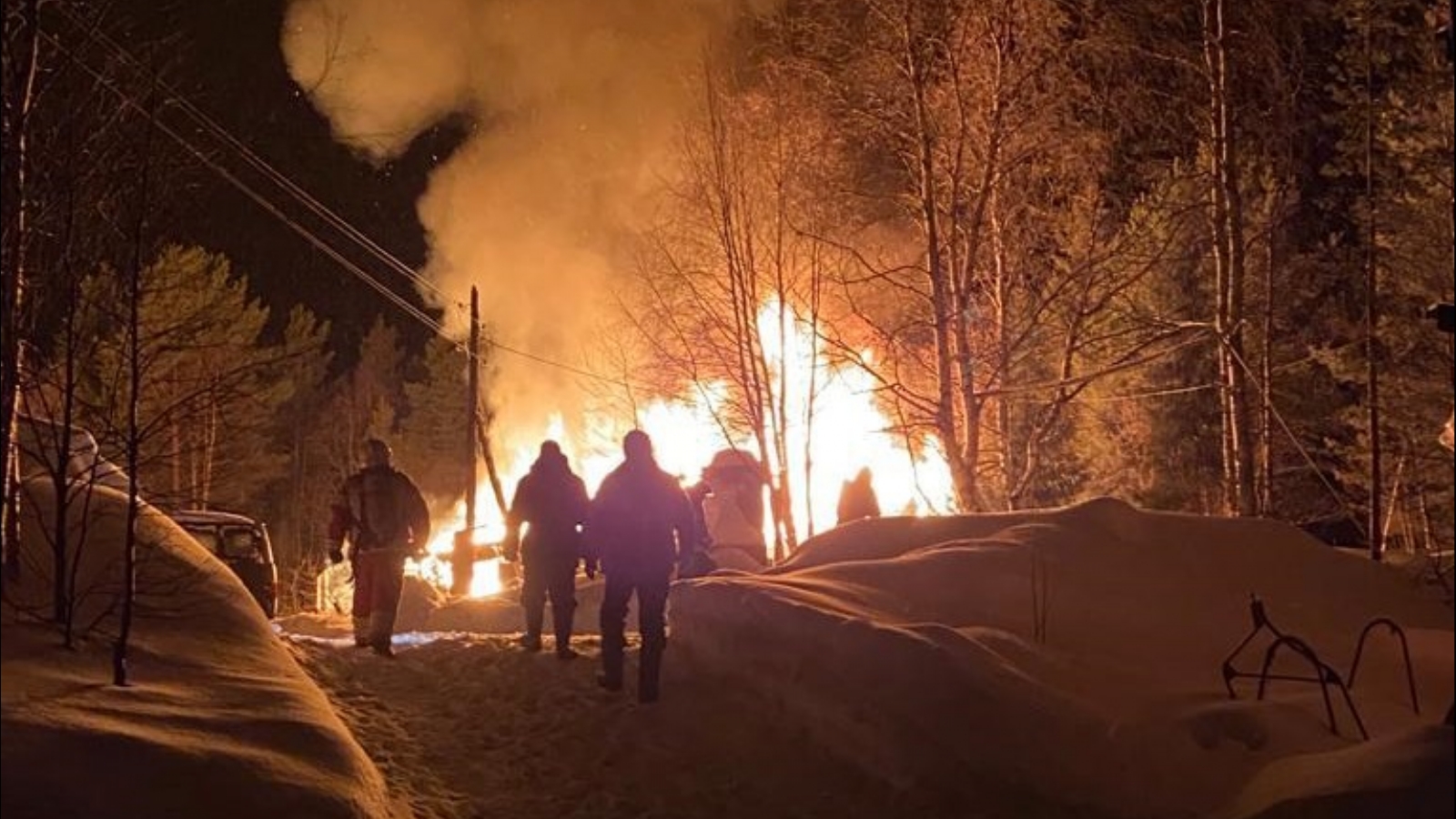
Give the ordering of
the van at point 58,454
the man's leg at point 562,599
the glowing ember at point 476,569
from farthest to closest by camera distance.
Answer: the glowing ember at point 476,569 → the man's leg at point 562,599 → the van at point 58,454

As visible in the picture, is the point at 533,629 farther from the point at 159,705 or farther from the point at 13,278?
the point at 13,278

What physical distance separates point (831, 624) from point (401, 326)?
6025cm

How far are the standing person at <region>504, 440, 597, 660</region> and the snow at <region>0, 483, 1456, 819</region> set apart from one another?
20.9 inches

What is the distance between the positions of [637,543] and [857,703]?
212 centimetres

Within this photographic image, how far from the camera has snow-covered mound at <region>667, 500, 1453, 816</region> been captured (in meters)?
6.50

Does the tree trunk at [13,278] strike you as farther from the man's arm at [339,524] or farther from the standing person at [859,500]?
the standing person at [859,500]

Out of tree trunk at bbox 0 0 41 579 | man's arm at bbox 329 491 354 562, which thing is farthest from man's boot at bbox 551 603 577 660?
tree trunk at bbox 0 0 41 579

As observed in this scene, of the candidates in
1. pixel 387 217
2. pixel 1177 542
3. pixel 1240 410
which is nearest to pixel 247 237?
pixel 387 217

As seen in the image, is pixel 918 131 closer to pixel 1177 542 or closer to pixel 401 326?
pixel 1177 542

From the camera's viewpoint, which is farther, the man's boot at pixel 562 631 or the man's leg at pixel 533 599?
the man's leg at pixel 533 599

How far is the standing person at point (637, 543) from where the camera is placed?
8.67 metres

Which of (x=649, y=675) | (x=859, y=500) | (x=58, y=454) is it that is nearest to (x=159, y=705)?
(x=58, y=454)

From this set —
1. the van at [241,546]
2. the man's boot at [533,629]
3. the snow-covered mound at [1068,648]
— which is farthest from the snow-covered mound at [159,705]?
the van at [241,546]

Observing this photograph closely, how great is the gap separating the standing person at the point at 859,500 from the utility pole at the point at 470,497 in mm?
9926
